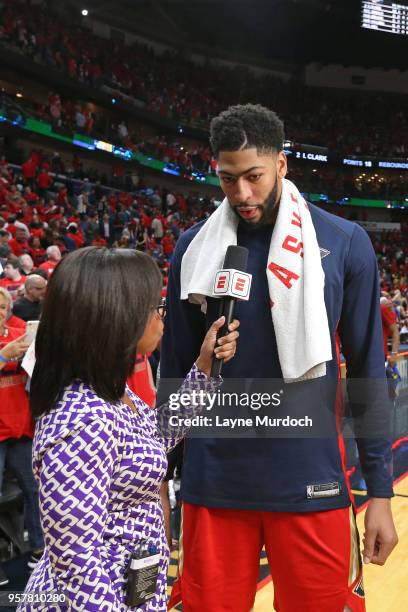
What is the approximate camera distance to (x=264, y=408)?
1611 mm

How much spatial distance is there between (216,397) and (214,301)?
26cm

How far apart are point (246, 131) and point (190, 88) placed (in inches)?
1037

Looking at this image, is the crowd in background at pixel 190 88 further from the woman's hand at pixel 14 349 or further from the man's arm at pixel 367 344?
the man's arm at pixel 367 344

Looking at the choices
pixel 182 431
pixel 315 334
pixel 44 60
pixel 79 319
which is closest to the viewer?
pixel 79 319

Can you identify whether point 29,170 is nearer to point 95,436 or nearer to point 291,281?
point 291,281

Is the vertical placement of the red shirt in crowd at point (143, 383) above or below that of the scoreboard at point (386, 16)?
below

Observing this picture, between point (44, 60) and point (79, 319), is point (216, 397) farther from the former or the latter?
point (44, 60)

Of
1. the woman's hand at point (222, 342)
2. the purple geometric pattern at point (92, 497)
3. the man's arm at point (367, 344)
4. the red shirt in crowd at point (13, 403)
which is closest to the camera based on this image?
the purple geometric pattern at point (92, 497)

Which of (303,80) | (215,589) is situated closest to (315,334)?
(215,589)

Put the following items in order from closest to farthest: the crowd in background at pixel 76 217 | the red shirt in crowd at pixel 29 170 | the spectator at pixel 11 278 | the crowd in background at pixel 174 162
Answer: the spectator at pixel 11 278 < the crowd in background at pixel 76 217 < the red shirt in crowd at pixel 29 170 < the crowd in background at pixel 174 162

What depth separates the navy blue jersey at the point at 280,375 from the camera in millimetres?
1565

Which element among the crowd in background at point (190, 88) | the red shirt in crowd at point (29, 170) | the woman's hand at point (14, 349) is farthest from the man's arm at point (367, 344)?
the crowd in background at point (190, 88)

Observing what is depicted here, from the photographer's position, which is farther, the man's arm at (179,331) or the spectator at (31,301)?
the spectator at (31,301)

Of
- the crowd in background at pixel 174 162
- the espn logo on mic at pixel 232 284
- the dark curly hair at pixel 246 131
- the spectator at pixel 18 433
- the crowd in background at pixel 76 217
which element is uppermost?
the crowd in background at pixel 174 162
